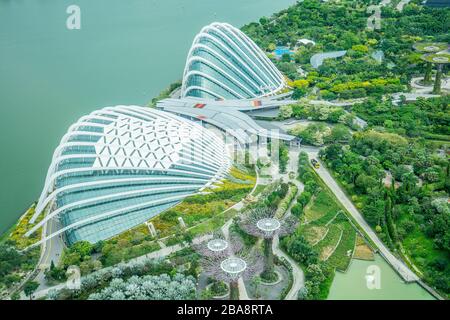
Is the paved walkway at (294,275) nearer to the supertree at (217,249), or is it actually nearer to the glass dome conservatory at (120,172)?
the supertree at (217,249)

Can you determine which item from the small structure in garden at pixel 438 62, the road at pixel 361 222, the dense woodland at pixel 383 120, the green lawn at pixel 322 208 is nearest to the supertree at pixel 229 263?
the dense woodland at pixel 383 120

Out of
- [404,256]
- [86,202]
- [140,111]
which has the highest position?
[140,111]

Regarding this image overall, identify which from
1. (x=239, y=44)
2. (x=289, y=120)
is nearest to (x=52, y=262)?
(x=289, y=120)

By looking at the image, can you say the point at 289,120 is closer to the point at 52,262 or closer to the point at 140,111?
the point at 140,111

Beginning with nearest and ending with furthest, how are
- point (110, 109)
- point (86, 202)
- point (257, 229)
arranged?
point (257, 229), point (86, 202), point (110, 109)

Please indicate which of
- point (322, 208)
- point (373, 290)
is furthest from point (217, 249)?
point (322, 208)
